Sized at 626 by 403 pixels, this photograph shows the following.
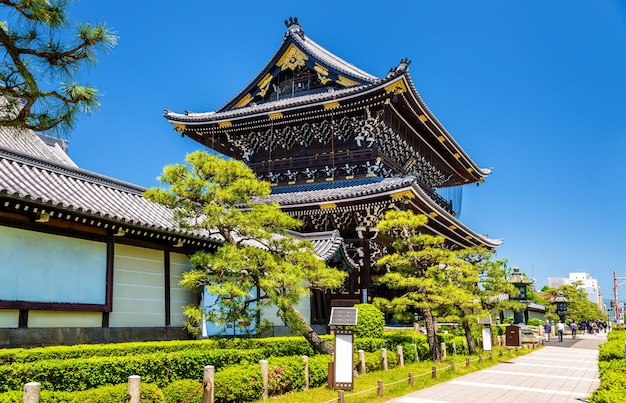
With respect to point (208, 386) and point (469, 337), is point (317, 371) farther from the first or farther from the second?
point (469, 337)

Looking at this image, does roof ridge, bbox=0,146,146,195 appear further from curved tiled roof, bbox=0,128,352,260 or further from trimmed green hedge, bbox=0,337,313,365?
trimmed green hedge, bbox=0,337,313,365

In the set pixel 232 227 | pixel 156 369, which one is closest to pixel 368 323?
pixel 232 227

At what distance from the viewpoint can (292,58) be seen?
100 feet

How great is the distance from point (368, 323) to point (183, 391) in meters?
10.6

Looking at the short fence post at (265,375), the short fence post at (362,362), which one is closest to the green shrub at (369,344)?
the short fence post at (362,362)

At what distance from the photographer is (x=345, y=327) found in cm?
1430

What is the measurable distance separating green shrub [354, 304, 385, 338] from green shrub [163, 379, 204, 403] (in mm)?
9670

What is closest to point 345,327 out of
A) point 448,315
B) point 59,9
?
point 59,9

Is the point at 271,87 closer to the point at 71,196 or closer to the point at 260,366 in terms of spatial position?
the point at 71,196

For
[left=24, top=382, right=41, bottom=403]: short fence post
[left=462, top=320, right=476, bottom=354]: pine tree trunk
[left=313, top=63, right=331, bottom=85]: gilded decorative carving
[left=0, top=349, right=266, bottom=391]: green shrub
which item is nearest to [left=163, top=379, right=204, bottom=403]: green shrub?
[left=0, top=349, right=266, bottom=391]: green shrub

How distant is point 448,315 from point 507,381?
264 inches

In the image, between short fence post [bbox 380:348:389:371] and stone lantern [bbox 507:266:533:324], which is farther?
stone lantern [bbox 507:266:533:324]

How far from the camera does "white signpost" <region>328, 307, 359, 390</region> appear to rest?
44.5ft

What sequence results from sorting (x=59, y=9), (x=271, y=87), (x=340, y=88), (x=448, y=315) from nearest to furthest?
(x=59, y=9)
(x=448, y=315)
(x=340, y=88)
(x=271, y=87)
